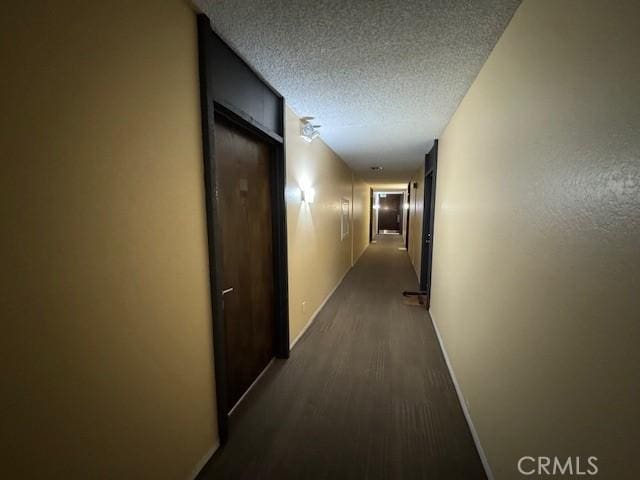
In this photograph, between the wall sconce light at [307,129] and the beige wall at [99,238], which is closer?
the beige wall at [99,238]

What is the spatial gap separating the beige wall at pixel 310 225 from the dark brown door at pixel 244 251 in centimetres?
36

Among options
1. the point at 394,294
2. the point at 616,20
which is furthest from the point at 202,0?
the point at 394,294

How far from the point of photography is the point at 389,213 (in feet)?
54.2

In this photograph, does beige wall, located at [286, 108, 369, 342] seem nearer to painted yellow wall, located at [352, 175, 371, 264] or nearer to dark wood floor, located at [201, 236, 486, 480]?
dark wood floor, located at [201, 236, 486, 480]

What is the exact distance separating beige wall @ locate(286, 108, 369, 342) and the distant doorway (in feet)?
38.4

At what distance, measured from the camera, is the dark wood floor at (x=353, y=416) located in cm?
155

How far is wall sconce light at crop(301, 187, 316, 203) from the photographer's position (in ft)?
10.3

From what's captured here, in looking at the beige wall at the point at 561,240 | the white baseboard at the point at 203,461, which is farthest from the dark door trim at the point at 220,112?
the beige wall at the point at 561,240

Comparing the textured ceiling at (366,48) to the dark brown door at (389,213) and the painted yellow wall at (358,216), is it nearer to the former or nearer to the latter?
the painted yellow wall at (358,216)

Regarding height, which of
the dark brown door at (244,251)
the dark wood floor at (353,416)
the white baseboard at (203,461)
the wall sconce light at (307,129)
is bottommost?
the dark wood floor at (353,416)

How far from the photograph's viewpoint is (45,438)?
80 centimetres

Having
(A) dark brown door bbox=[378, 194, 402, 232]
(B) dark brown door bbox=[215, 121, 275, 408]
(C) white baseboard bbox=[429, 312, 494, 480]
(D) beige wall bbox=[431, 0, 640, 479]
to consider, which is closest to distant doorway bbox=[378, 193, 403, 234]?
(A) dark brown door bbox=[378, 194, 402, 232]

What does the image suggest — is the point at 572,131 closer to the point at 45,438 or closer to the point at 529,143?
the point at 529,143

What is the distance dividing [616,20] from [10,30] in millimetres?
1675
